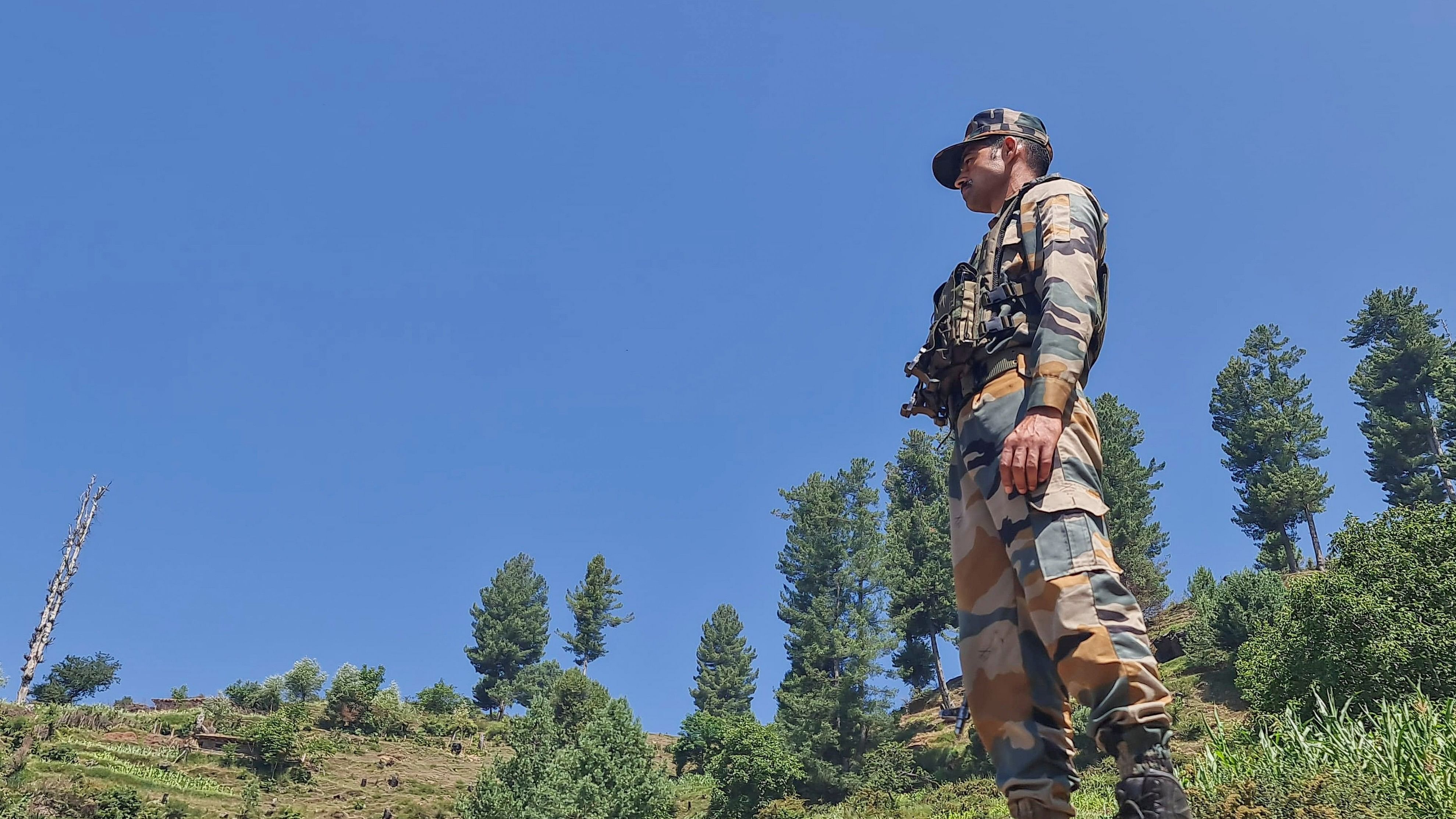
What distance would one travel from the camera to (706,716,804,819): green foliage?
91.5 feet

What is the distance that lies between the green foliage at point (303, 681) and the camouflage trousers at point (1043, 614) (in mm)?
55046

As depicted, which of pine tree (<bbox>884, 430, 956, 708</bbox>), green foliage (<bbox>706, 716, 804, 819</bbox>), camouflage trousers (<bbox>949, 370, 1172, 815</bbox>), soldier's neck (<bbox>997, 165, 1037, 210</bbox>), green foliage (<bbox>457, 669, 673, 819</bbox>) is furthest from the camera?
pine tree (<bbox>884, 430, 956, 708</bbox>)

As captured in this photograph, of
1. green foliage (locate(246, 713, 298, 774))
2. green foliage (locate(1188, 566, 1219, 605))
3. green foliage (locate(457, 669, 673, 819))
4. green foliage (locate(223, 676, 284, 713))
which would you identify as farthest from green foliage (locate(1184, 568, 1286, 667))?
green foliage (locate(223, 676, 284, 713))

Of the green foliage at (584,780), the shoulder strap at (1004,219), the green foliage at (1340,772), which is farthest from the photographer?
the green foliage at (584,780)

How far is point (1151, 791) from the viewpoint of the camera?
6.31 feet

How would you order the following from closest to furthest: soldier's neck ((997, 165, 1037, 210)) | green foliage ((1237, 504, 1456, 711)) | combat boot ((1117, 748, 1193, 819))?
combat boot ((1117, 748, 1193, 819))
soldier's neck ((997, 165, 1037, 210))
green foliage ((1237, 504, 1456, 711))

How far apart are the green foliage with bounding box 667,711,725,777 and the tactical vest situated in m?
38.7

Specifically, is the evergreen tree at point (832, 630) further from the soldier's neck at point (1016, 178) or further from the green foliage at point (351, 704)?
the soldier's neck at point (1016, 178)

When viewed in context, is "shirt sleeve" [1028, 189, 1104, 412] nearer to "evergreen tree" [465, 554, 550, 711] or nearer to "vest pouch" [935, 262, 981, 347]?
"vest pouch" [935, 262, 981, 347]

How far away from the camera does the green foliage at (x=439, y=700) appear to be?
161ft

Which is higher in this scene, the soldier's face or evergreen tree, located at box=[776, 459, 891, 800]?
evergreen tree, located at box=[776, 459, 891, 800]

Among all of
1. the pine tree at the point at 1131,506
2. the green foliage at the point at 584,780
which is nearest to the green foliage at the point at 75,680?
the green foliage at the point at 584,780

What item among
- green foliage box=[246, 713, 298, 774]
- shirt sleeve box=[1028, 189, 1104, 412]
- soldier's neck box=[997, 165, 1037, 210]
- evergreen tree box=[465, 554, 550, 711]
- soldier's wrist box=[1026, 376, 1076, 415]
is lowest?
soldier's wrist box=[1026, 376, 1076, 415]

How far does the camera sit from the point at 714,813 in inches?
1101
